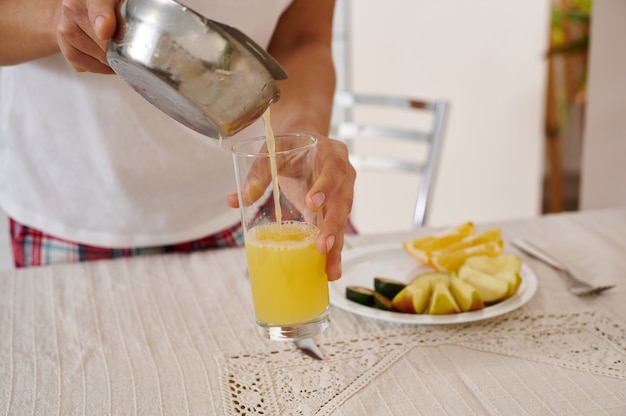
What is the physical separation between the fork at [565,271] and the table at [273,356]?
0.04 ft

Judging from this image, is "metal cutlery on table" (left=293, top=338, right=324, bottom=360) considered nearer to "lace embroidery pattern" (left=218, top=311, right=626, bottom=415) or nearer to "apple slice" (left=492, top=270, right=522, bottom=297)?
"lace embroidery pattern" (left=218, top=311, right=626, bottom=415)

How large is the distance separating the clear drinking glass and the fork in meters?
0.41

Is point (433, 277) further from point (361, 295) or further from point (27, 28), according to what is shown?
point (27, 28)

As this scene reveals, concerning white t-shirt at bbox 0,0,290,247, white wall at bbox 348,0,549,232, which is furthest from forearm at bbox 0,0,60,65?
white wall at bbox 348,0,549,232

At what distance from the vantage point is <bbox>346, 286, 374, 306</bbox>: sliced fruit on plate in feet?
3.34

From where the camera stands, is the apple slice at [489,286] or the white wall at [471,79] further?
the white wall at [471,79]

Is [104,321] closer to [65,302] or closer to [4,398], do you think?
[65,302]

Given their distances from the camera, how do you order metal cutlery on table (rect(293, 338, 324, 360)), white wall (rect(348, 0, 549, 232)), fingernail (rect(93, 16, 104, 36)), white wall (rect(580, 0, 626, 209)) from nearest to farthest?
1. fingernail (rect(93, 16, 104, 36))
2. metal cutlery on table (rect(293, 338, 324, 360))
3. white wall (rect(580, 0, 626, 209))
4. white wall (rect(348, 0, 549, 232))

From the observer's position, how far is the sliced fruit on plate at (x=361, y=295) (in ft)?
3.34

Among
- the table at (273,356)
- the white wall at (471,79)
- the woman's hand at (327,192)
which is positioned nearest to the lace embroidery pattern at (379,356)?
the table at (273,356)

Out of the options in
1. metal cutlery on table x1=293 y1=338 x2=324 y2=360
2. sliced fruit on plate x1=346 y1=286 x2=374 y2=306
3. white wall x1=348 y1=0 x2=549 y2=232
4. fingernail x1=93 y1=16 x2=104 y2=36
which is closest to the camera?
fingernail x1=93 y1=16 x2=104 y2=36

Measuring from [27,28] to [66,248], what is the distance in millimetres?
469

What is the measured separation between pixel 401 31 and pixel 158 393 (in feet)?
8.15

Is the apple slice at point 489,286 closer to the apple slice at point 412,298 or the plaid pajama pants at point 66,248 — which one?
the apple slice at point 412,298
